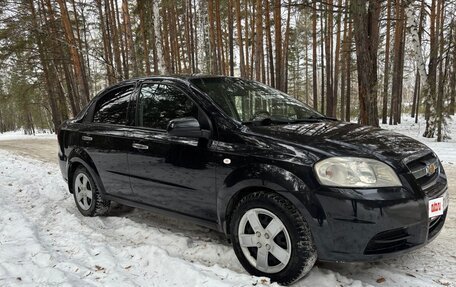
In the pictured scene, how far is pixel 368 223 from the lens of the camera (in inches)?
94.7

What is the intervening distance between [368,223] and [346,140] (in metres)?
0.68

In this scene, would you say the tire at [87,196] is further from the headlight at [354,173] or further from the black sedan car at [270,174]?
the headlight at [354,173]

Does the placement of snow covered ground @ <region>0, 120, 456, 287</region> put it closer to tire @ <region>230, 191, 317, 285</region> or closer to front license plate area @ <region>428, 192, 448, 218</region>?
tire @ <region>230, 191, 317, 285</region>

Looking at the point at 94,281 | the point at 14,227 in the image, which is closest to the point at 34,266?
the point at 94,281

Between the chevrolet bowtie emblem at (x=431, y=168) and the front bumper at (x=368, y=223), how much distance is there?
34 centimetres

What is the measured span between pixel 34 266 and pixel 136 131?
1620 millimetres

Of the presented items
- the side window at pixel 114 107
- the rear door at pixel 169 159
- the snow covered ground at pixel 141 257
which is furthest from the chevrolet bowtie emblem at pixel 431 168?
the side window at pixel 114 107

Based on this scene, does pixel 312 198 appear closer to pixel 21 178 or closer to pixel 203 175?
pixel 203 175

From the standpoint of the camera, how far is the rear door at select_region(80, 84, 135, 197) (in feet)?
13.3

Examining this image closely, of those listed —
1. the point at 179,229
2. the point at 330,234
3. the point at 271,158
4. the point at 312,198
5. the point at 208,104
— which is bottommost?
the point at 179,229

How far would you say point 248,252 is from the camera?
2926 millimetres

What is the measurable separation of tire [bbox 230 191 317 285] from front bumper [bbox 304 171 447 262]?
0.12 metres

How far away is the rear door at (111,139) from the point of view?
160 inches

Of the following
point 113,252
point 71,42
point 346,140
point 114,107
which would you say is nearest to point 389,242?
point 346,140
